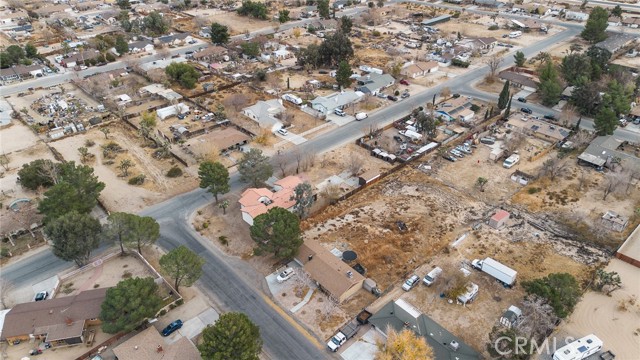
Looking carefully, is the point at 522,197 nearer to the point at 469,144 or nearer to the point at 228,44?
the point at 469,144

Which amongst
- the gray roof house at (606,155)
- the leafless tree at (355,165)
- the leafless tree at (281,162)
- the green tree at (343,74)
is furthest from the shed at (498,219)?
the green tree at (343,74)

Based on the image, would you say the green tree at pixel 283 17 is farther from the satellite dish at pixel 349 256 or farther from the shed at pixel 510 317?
the shed at pixel 510 317

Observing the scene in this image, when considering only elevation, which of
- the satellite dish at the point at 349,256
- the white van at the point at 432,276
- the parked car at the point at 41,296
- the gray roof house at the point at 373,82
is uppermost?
the gray roof house at the point at 373,82

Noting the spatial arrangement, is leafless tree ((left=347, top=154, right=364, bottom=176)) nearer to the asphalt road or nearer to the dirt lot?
the asphalt road

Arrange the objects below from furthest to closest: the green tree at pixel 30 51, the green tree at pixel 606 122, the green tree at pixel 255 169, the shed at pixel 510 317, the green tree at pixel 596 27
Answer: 1. the green tree at pixel 596 27
2. the green tree at pixel 30 51
3. the green tree at pixel 606 122
4. the green tree at pixel 255 169
5. the shed at pixel 510 317

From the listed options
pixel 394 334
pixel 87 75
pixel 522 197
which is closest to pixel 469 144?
pixel 522 197
